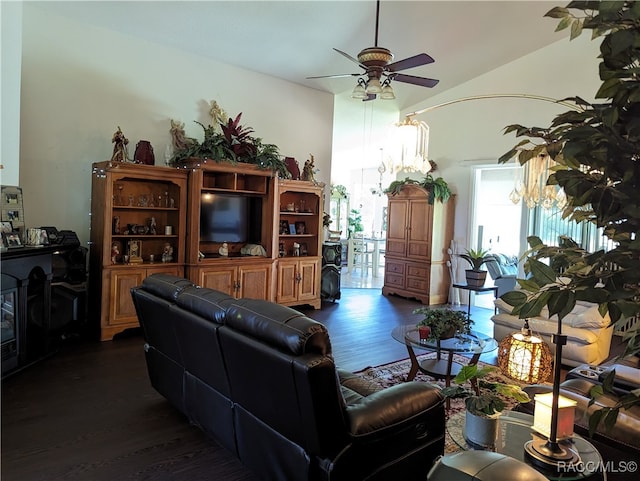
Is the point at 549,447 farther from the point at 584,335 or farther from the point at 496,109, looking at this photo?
the point at 496,109

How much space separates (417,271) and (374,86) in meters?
4.23

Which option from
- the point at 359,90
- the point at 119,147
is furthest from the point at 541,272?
the point at 119,147

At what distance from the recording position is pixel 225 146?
549 centimetres

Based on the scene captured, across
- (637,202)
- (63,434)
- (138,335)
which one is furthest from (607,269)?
(138,335)

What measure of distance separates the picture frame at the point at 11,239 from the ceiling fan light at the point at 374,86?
3.52 metres

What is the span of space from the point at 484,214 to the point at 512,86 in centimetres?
205

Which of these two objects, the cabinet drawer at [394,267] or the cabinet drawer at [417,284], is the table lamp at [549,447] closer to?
the cabinet drawer at [417,284]

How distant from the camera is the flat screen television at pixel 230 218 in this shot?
227 inches

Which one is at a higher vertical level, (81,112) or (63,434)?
(81,112)

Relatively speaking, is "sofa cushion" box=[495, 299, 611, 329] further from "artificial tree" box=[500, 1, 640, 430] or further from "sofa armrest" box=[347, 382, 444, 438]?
"artificial tree" box=[500, 1, 640, 430]

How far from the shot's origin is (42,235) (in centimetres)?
419

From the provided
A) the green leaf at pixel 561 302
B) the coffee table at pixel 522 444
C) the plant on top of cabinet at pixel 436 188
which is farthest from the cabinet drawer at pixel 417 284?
the green leaf at pixel 561 302

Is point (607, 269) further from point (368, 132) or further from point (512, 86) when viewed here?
point (368, 132)

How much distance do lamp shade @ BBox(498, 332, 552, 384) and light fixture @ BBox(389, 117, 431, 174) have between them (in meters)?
1.32
